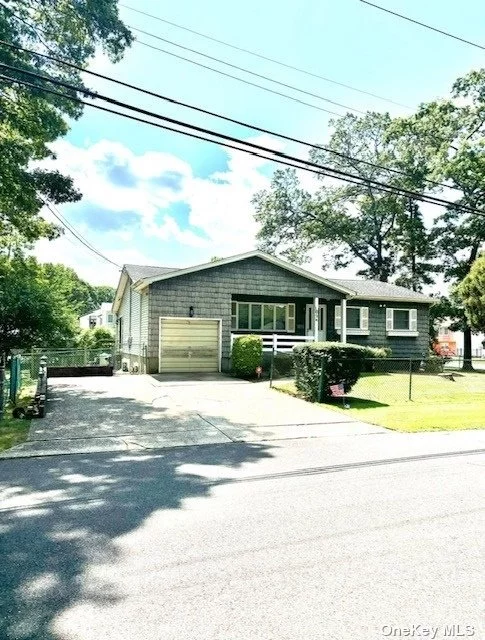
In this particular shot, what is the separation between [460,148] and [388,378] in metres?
→ 18.0

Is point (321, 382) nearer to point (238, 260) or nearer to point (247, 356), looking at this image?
point (247, 356)

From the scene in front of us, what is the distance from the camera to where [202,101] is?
895 cm

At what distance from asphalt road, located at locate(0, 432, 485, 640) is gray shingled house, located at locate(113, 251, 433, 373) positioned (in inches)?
511

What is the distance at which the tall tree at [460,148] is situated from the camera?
1101 inches

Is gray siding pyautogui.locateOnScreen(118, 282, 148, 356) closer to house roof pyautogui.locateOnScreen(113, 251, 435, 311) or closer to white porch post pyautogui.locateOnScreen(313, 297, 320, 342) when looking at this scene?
house roof pyautogui.locateOnScreen(113, 251, 435, 311)

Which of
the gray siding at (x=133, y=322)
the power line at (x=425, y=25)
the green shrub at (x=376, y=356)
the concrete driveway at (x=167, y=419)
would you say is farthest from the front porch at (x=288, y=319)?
the power line at (x=425, y=25)

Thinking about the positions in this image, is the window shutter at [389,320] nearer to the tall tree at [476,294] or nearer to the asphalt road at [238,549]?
the tall tree at [476,294]

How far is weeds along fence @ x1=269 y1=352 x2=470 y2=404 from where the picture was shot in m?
14.1

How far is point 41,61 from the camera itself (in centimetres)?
1402

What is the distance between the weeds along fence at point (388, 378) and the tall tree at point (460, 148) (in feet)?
30.0

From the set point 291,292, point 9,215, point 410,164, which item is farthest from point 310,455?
point 410,164

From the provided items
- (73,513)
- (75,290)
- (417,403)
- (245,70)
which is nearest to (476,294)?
(417,403)

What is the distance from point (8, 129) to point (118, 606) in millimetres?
16624

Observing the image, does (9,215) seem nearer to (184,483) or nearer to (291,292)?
(291,292)
